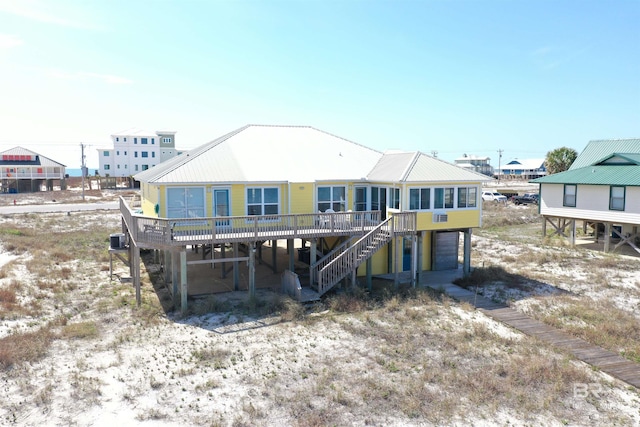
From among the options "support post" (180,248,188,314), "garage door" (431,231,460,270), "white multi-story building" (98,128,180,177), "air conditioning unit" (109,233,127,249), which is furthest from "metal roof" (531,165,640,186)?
"white multi-story building" (98,128,180,177)

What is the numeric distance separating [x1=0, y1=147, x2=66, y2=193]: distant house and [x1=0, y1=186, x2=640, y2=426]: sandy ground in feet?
242

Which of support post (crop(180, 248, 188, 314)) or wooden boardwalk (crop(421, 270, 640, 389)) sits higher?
support post (crop(180, 248, 188, 314))

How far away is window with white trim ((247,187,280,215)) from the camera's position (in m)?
21.5

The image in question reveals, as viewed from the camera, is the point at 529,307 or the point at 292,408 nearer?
the point at 292,408

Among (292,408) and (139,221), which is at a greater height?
(139,221)

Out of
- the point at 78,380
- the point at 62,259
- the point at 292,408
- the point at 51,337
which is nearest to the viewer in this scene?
the point at 292,408

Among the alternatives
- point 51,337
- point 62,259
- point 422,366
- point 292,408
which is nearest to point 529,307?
point 422,366

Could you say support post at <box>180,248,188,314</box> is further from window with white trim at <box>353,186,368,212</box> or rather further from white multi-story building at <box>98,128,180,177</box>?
white multi-story building at <box>98,128,180,177</box>

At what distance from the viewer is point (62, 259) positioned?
27438 millimetres

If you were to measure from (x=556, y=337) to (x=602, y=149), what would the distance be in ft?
91.4

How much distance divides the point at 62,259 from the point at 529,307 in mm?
24230

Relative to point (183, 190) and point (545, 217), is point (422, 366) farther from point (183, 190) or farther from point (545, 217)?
point (545, 217)

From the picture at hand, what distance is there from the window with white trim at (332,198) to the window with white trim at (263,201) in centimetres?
214

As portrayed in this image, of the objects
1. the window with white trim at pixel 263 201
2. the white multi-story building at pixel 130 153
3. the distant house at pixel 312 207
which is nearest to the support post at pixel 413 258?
the distant house at pixel 312 207
